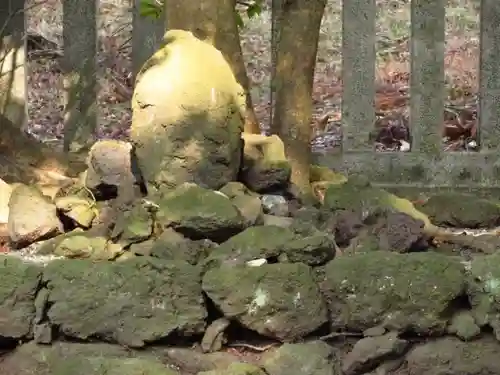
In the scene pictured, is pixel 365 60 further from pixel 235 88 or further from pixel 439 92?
pixel 235 88

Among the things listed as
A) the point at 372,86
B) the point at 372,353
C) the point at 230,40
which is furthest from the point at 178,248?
the point at 372,86

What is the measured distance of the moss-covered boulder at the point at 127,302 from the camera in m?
3.15

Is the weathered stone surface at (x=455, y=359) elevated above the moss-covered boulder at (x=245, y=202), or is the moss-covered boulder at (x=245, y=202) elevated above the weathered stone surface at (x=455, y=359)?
the moss-covered boulder at (x=245, y=202)

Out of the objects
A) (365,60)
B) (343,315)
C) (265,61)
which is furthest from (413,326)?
(265,61)

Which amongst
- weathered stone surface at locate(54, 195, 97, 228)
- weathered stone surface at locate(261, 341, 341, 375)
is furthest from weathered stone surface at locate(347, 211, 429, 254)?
weathered stone surface at locate(54, 195, 97, 228)

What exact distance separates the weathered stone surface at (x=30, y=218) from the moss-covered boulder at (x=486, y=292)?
151 cm

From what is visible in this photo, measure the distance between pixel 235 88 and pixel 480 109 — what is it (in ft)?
5.55

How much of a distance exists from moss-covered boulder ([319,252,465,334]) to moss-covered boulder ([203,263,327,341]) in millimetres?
110

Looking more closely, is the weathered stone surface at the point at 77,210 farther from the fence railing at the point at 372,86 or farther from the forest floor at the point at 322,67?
the forest floor at the point at 322,67

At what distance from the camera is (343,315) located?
322cm

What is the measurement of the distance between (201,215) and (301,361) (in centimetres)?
61

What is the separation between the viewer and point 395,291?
3.17 meters

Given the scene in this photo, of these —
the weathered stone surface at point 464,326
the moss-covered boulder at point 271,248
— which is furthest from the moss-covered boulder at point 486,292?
the moss-covered boulder at point 271,248

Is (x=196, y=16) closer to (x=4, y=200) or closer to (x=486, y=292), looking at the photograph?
(x=4, y=200)
